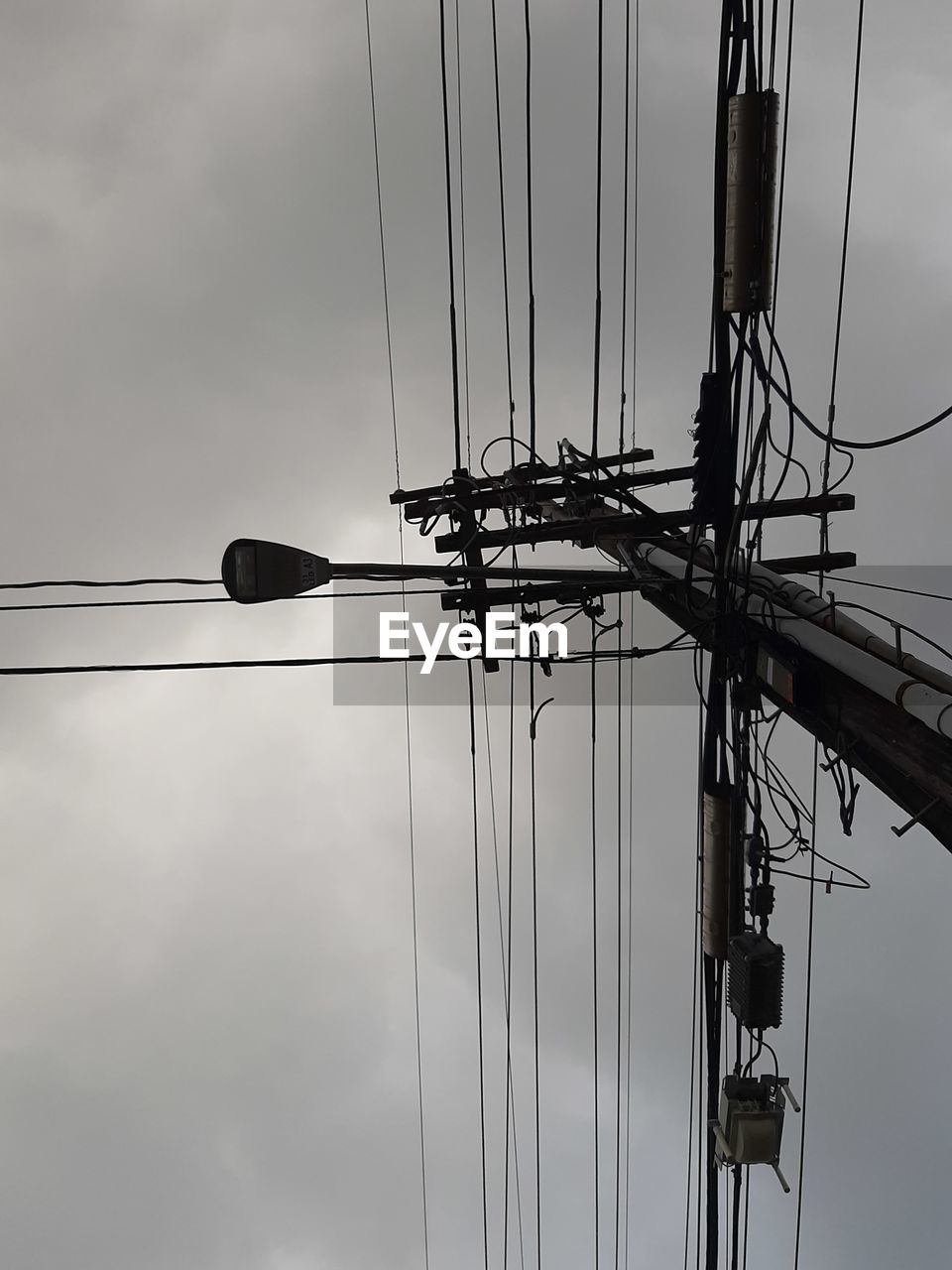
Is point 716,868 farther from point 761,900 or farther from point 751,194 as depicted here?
point 751,194

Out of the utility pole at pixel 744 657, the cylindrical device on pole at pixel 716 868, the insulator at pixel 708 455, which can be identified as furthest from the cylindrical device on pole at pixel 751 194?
the cylindrical device on pole at pixel 716 868

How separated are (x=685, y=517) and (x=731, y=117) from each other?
122 inches

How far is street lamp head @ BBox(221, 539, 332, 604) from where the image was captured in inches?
134

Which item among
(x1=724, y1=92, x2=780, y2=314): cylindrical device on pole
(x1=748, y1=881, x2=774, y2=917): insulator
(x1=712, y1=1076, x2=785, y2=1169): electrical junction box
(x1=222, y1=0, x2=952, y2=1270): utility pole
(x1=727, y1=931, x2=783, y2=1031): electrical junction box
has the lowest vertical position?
(x1=712, y1=1076, x2=785, y2=1169): electrical junction box

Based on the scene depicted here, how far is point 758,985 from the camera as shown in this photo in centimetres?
404

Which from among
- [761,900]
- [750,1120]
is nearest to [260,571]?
[761,900]

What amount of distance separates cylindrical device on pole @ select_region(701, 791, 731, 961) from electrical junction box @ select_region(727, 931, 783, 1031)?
362 mm

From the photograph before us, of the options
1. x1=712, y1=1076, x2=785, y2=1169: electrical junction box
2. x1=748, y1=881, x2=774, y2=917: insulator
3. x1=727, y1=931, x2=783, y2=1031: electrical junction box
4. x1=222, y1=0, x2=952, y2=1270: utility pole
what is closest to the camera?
x1=222, y1=0, x2=952, y2=1270: utility pole

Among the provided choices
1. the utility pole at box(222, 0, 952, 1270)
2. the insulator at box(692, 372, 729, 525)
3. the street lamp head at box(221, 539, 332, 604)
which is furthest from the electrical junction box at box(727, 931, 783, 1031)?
the street lamp head at box(221, 539, 332, 604)

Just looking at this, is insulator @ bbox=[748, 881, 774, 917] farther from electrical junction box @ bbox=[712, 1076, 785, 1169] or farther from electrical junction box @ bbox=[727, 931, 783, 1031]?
electrical junction box @ bbox=[712, 1076, 785, 1169]

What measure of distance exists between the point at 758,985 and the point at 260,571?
3.35m

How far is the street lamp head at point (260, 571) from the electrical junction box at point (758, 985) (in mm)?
3062

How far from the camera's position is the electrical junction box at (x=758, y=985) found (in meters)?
4.03

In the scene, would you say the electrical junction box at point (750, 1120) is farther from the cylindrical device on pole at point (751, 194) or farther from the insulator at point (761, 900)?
the cylindrical device on pole at point (751, 194)
